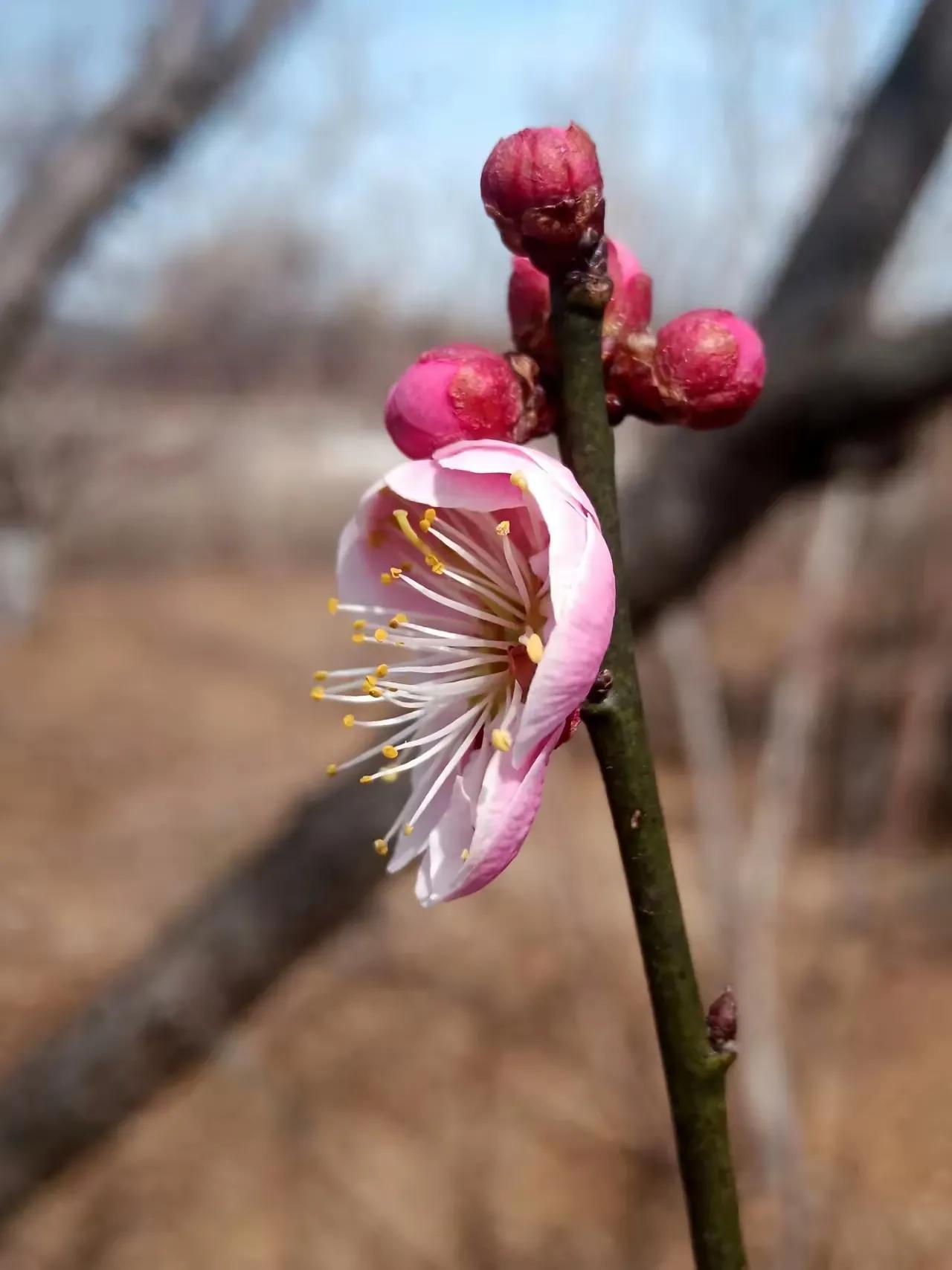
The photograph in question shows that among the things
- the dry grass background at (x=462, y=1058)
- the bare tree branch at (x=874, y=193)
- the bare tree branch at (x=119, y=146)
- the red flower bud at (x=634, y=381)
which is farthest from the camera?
the dry grass background at (x=462, y=1058)

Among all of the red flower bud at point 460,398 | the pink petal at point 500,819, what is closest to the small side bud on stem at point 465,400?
the red flower bud at point 460,398

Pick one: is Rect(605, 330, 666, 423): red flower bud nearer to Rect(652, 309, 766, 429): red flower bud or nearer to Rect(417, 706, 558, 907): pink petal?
Rect(652, 309, 766, 429): red flower bud

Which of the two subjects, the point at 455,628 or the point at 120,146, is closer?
the point at 455,628

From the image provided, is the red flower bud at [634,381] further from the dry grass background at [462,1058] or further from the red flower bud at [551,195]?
the dry grass background at [462,1058]

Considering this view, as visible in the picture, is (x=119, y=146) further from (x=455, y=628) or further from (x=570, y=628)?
(x=570, y=628)

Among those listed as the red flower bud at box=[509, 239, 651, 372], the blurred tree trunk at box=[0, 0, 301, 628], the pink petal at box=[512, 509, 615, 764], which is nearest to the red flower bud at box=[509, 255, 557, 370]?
the red flower bud at box=[509, 239, 651, 372]

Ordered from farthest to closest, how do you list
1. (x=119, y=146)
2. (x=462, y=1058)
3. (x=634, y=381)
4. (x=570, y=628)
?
1. (x=462, y=1058)
2. (x=119, y=146)
3. (x=634, y=381)
4. (x=570, y=628)

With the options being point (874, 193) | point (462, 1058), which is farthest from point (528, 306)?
point (462, 1058)
